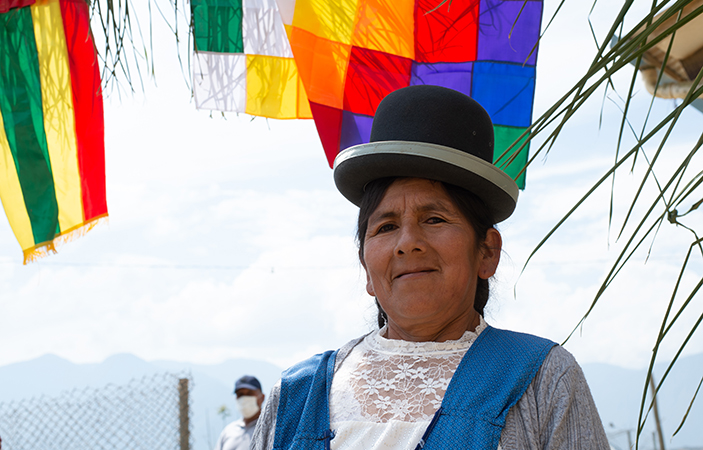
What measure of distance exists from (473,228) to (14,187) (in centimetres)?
223

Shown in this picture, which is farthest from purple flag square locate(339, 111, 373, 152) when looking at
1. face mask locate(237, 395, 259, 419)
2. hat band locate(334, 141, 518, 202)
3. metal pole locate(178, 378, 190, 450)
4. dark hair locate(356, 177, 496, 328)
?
metal pole locate(178, 378, 190, 450)

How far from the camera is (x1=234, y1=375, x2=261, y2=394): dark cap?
15.9 ft

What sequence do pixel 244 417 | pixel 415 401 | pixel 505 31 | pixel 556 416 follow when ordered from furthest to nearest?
1. pixel 244 417
2. pixel 505 31
3. pixel 415 401
4. pixel 556 416

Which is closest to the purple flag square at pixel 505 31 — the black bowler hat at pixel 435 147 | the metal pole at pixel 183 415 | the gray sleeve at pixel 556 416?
the black bowler hat at pixel 435 147

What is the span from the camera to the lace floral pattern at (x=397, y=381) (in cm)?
125

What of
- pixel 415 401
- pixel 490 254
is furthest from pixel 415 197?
pixel 415 401

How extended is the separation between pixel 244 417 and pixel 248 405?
12cm

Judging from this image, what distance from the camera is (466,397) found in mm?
1172

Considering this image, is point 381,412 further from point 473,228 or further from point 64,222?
point 64,222

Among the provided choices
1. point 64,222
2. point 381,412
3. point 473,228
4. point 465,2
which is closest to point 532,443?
point 381,412

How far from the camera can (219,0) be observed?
7.51ft

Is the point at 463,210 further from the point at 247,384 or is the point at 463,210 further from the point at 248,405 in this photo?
the point at 247,384

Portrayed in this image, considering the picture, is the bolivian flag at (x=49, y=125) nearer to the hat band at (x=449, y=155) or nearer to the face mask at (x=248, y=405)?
the hat band at (x=449, y=155)

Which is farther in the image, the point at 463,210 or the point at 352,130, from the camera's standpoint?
the point at 352,130
